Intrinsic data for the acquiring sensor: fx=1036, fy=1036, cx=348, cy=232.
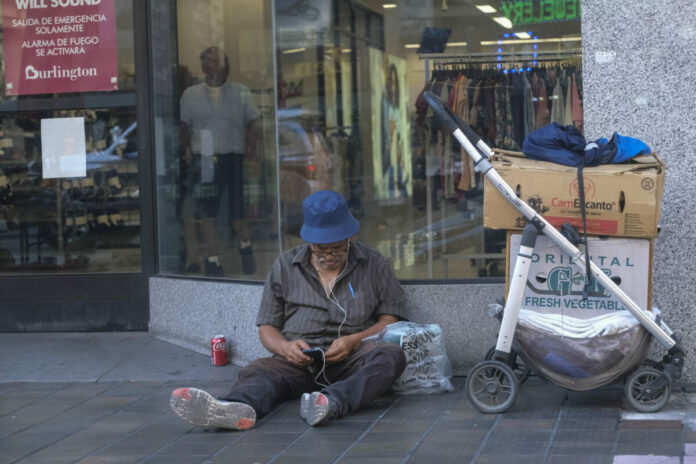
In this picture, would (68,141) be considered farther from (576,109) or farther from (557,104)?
(576,109)

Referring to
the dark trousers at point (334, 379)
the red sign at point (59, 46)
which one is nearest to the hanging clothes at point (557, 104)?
the dark trousers at point (334, 379)

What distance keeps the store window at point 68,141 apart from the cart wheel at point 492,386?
3.54 m

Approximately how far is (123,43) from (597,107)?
3812 millimetres

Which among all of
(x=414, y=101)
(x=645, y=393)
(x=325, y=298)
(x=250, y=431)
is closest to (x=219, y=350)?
(x=325, y=298)

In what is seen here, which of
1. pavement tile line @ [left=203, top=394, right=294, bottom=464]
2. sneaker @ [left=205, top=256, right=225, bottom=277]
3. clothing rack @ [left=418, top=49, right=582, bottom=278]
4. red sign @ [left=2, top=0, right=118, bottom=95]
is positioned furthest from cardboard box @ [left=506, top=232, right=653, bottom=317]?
red sign @ [left=2, top=0, right=118, bottom=95]

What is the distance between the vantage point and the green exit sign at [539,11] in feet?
21.6

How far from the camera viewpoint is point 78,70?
7.95 meters

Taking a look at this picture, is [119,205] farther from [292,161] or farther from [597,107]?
[597,107]

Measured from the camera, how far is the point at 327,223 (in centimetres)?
586

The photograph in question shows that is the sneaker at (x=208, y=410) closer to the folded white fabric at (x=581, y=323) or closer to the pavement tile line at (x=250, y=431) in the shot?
the pavement tile line at (x=250, y=431)

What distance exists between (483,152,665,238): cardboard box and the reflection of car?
2.09 m

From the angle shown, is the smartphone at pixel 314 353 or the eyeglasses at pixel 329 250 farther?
the eyeglasses at pixel 329 250

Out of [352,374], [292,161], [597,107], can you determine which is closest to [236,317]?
[292,161]

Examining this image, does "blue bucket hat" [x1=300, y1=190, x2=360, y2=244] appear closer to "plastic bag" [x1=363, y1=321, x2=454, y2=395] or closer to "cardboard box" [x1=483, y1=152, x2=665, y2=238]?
"plastic bag" [x1=363, y1=321, x2=454, y2=395]
